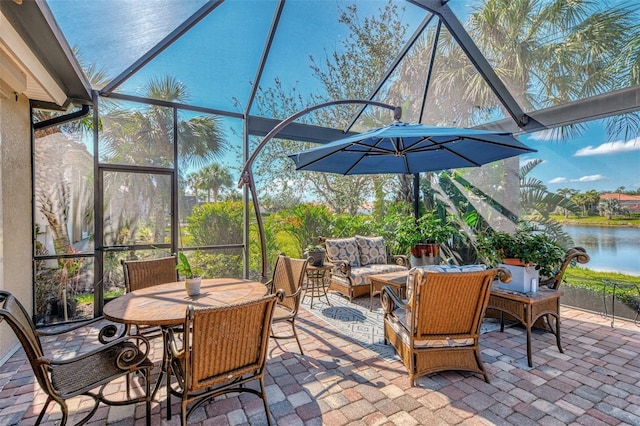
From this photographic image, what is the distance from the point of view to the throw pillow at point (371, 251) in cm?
614

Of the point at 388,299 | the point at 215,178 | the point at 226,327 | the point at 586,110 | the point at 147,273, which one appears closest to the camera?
the point at 226,327

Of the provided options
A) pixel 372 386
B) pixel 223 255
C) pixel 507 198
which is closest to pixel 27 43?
pixel 223 255

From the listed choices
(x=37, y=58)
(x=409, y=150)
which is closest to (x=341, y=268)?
(x=409, y=150)

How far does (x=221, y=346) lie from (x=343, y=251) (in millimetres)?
4047

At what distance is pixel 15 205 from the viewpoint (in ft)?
12.3

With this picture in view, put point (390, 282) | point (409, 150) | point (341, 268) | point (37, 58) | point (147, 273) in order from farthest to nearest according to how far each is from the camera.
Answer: point (341, 268) < point (390, 282) < point (409, 150) < point (147, 273) < point (37, 58)

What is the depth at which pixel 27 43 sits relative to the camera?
291cm

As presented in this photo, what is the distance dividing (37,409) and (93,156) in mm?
3407

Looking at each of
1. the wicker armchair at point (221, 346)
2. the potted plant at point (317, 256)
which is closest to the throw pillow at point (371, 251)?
the potted plant at point (317, 256)

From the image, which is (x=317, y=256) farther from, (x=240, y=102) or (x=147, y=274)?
(x=240, y=102)

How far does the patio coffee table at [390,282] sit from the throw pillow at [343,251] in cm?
83

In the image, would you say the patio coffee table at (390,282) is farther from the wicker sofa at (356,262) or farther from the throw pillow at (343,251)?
the throw pillow at (343,251)

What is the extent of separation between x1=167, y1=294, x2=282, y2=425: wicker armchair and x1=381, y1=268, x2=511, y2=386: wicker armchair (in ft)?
4.47

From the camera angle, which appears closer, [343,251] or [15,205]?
[15,205]
